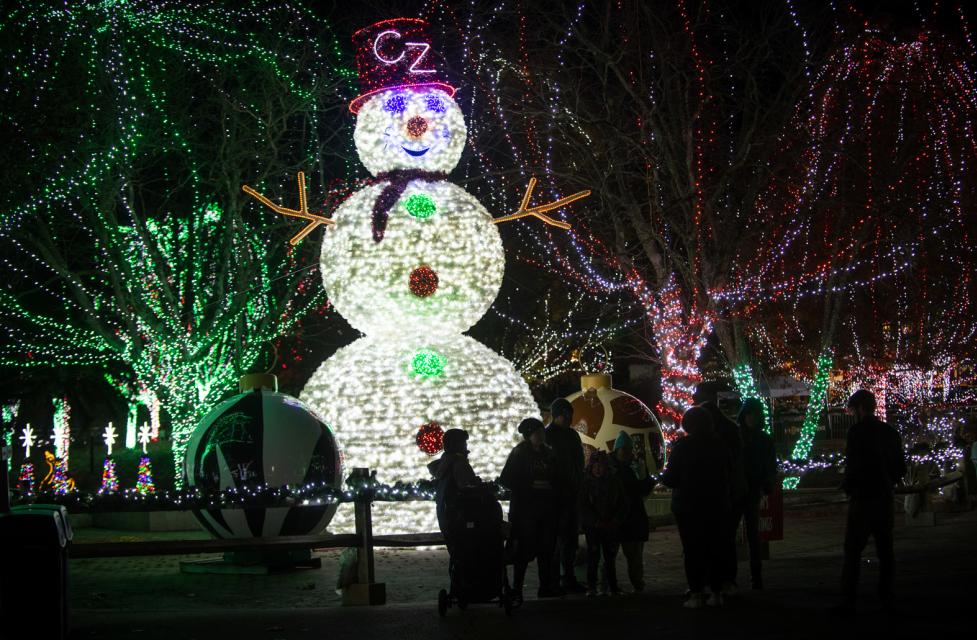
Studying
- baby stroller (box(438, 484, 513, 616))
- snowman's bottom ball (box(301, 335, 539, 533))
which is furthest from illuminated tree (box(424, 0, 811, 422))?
baby stroller (box(438, 484, 513, 616))

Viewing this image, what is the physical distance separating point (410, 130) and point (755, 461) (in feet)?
18.2

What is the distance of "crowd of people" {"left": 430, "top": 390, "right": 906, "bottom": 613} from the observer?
26.3 feet

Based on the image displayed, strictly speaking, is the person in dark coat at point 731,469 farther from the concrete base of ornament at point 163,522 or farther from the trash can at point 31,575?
the concrete base of ornament at point 163,522

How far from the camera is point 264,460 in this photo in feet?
40.7

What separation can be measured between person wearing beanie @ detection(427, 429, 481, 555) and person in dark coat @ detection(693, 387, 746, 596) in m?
1.75

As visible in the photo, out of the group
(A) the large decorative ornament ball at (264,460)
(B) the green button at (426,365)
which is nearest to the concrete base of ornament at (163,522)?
(A) the large decorative ornament ball at (264,460)

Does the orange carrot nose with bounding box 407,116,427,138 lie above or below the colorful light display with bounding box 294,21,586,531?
above

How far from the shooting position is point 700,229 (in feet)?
59.6

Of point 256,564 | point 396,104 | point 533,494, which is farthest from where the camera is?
point 396,104

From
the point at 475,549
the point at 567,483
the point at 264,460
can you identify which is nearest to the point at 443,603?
the point at 475,549

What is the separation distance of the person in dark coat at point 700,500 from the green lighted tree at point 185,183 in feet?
32.0

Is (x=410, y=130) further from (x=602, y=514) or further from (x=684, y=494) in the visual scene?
(x=684, y=494)

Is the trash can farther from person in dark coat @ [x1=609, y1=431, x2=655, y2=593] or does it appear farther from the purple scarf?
the purple scarf

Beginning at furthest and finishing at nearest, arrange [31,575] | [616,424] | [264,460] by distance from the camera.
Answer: [616,424] → [264,460] → [31,575]
